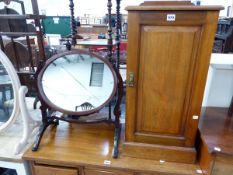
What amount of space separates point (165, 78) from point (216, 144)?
39cm

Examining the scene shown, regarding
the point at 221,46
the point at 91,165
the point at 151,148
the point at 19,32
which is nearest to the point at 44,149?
the point at 91,165

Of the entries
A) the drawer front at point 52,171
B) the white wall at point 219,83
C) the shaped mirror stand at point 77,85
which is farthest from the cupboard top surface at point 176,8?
the drawer front at point 52,171

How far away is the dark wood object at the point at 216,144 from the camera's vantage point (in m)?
0.83

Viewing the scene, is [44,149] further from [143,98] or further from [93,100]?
[143,98]

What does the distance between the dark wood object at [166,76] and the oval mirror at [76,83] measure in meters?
0.21

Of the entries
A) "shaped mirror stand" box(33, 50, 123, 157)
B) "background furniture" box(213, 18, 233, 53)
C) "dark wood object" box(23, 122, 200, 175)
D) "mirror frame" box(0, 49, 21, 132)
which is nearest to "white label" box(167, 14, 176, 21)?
"shaped mirror stand" box(33, 50, 123, 157)

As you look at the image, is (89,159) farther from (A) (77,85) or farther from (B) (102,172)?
(A) (77,85)

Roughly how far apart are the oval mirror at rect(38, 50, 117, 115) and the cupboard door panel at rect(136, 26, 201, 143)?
8.4 inches

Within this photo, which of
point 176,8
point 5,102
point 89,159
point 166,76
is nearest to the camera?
point 176,8

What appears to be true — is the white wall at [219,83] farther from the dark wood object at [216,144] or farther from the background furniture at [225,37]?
the background furniture at [225,37]

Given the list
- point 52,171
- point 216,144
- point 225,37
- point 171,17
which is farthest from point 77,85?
point 225,37

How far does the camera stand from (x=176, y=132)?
94cm

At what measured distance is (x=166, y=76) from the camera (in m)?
0.83

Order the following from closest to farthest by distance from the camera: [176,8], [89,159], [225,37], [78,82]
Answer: [176,8] < [89,159] < [78,82] < [225,37]
